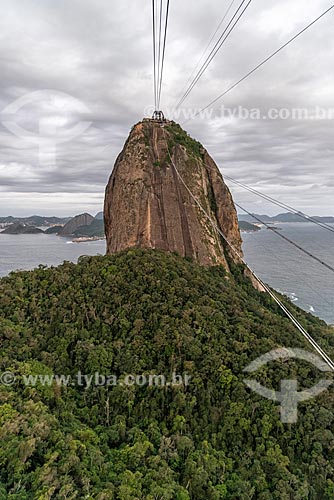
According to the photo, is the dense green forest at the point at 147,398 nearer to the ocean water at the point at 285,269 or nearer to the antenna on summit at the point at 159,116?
the antenna on summit at the point at 159,116

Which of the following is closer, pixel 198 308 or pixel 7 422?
pixel 7 422

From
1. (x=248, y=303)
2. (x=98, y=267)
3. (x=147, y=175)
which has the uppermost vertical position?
(x=147, y=175)

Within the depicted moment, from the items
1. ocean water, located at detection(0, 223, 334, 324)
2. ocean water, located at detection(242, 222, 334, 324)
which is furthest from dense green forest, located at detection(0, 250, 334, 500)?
ocean water, located at detection(0, 223, 334, 324)

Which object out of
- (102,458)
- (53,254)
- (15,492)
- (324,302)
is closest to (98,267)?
(102,458)

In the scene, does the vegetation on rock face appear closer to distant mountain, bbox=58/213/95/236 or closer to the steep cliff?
the steep cliff

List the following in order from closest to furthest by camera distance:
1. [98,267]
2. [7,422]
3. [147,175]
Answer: [7,422] < [98,267] < [147,175]

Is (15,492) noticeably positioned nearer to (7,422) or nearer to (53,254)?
(7,422)

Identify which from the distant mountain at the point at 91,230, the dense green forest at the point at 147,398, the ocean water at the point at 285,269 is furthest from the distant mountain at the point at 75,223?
the dense green forest at the point at 147,398
